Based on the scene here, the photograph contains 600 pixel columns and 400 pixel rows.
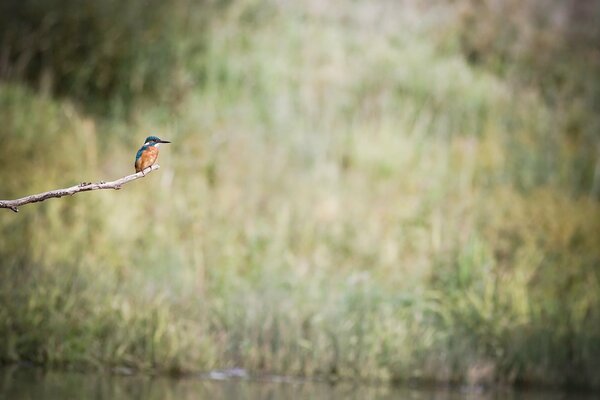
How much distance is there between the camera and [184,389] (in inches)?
209

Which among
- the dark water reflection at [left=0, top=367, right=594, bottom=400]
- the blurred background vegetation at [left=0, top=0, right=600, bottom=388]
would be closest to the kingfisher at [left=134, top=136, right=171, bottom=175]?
the dark water reflection at [left=0, top=367, right=594, bottom=400]

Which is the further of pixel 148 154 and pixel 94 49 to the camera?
pixel 94 49

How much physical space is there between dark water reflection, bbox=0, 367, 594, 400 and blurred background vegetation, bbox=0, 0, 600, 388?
296 millimetres

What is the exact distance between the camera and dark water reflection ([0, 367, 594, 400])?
4785 mm

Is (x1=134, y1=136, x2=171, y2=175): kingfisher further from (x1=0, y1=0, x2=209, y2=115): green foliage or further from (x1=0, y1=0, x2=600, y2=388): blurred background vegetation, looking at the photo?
(x1=0, y1=0, x2=209, y2=115): green foliage

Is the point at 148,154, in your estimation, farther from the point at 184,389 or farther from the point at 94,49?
the point at 94,49

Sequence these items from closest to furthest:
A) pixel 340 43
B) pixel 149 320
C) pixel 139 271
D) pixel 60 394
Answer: pixel 60 394 < pixel 149 320 < pixel 139 271 < pixel 340 43

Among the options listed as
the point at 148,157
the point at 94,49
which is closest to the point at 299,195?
the point at 94,49

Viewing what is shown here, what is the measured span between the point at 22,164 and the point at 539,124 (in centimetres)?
619

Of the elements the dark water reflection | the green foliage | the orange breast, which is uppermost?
the green foliage

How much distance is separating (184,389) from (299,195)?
3.52 meters

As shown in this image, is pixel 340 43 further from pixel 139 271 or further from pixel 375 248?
pixel 139 271

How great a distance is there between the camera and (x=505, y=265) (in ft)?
25.8

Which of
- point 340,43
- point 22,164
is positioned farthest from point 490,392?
point 340,43
